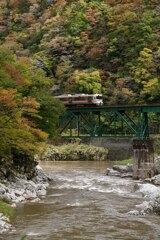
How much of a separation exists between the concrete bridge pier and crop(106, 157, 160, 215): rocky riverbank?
2.52ft

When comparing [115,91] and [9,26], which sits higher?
[9,26]

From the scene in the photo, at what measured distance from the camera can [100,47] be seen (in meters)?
80.5

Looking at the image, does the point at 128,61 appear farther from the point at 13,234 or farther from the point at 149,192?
the point at 13,234

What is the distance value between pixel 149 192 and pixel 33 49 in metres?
73.8

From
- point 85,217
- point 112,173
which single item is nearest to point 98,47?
point 112,173

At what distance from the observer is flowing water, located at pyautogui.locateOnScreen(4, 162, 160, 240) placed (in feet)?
54.0

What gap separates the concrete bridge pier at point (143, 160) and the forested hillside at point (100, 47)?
30.9m

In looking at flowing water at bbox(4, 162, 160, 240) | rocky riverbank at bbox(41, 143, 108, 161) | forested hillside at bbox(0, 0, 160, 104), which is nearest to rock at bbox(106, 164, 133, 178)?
flowing water at bbox(4, 162, 160, 240)

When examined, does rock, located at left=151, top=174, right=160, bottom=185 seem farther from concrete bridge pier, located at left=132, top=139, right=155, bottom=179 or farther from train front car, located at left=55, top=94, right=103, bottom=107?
train front car, located at left=55, top=94, right=103, bottom=107

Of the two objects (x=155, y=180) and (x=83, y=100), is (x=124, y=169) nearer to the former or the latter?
(x=155, y=180)

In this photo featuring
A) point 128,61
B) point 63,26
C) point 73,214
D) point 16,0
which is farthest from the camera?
point 16,0

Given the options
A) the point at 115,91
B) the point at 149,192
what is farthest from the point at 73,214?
the point at 115,91

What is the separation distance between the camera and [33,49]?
313ft

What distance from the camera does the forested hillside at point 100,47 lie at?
71.4 m
